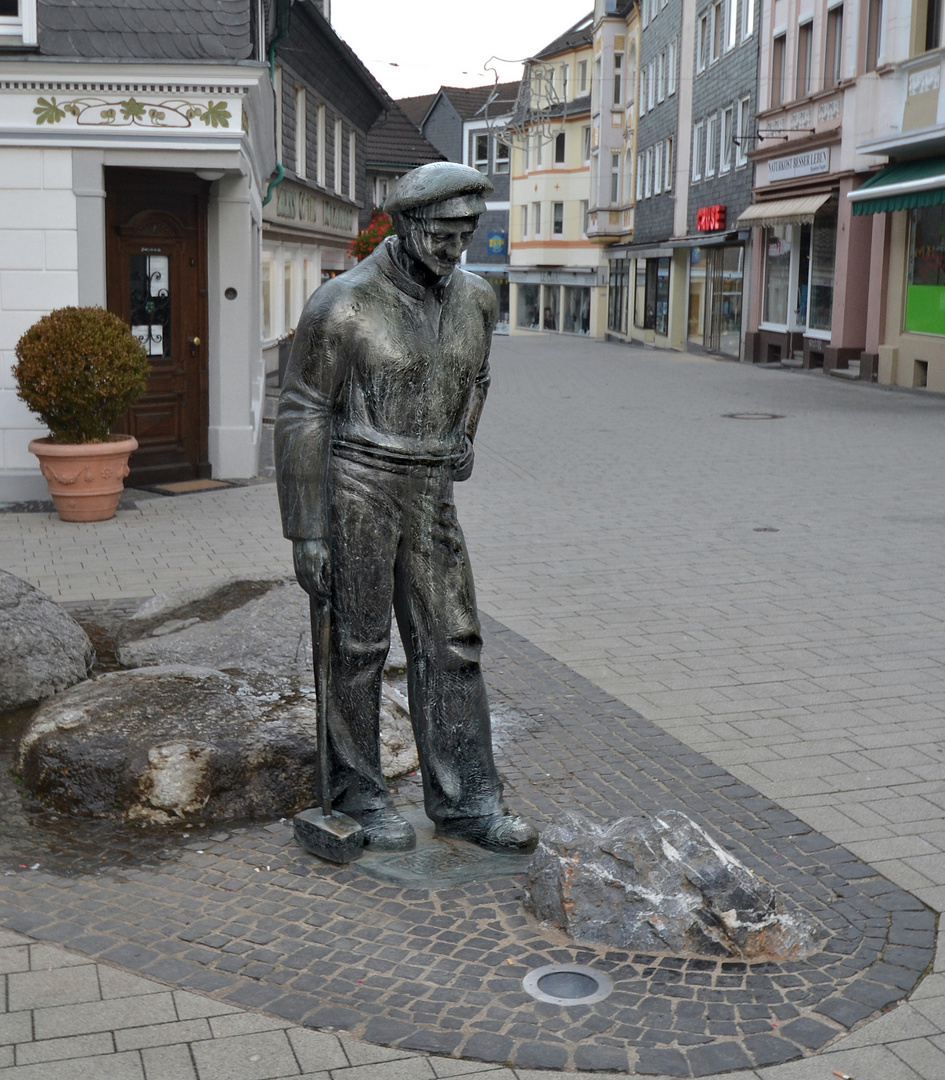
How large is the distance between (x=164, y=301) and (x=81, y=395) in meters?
2.49

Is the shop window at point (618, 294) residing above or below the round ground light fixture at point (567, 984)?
above

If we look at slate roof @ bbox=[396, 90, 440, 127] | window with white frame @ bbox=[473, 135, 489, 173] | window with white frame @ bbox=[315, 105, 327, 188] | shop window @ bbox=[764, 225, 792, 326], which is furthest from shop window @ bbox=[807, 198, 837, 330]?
slate roof @ bbox=[396, 90, 440, 127]

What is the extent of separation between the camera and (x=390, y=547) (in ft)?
14.5

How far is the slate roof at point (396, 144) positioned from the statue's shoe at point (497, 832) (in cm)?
3946

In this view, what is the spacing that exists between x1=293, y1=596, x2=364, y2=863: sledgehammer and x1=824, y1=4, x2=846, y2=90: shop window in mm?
25712

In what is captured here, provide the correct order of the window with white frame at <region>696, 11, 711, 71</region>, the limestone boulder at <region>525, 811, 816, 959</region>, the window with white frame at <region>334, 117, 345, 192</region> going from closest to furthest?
1. the limestone boulder at <region>525, 811, 816, 959</region>
2. the window with white frame at <region>334, 117, 345, 192</region>
3. the window with white frame at <region>696, 11, 711, 71</region>

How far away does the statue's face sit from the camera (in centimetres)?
420

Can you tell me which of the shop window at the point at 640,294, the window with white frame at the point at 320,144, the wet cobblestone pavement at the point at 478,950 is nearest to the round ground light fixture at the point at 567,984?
the wet cobblestone pavement at the point at 478,950

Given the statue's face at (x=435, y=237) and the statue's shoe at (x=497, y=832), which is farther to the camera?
the statue's shoe at (x=497, y=832)

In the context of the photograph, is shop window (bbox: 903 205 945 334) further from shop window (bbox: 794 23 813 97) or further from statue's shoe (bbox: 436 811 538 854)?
statue's shoe (bbox: 436 811 538 854)

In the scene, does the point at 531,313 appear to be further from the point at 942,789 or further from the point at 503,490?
the point at 942,789

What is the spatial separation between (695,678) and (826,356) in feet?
73.0

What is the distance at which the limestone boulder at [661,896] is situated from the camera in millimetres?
3938

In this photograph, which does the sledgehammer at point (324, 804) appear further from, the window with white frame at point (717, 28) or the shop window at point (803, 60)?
the window with white frame at point (717, 28)
